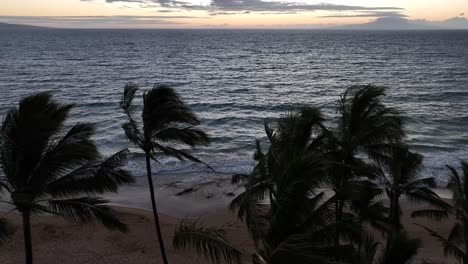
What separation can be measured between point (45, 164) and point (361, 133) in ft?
26.5

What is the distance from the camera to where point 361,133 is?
12.4 m

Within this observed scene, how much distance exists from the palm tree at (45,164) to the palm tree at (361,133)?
20.3 ft

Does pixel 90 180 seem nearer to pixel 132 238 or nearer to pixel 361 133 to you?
pixel 361 133

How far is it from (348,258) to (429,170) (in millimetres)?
20972

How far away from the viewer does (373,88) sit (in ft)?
41.7

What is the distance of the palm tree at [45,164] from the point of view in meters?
9.18

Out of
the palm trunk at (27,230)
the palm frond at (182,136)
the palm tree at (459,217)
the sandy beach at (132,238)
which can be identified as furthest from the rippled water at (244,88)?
the palm tree at (459,217)

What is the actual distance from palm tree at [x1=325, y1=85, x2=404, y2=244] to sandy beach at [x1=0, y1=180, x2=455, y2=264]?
172 inches

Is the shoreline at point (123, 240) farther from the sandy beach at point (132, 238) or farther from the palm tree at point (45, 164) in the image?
the palm tree at point (45, 164)

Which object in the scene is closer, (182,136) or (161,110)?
(161,110)

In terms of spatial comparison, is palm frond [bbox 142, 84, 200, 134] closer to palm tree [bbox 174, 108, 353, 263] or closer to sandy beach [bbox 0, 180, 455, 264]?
palm tree [bbox 174, 108, 353, 263]

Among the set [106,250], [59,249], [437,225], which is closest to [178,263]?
[106,250]

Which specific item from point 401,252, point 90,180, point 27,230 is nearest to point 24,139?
point 90,180

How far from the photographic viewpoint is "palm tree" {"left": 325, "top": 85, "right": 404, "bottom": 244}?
12312mm
